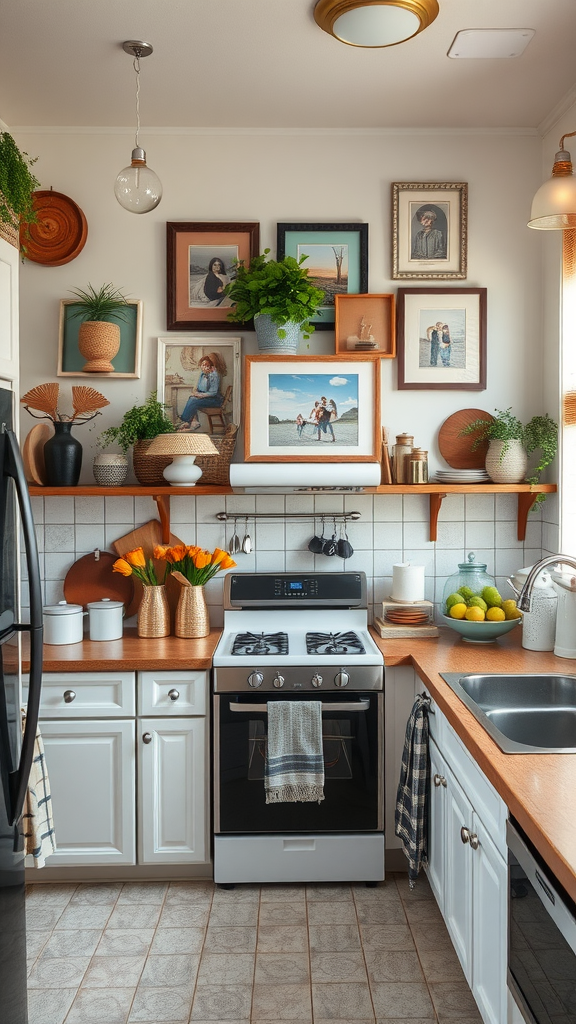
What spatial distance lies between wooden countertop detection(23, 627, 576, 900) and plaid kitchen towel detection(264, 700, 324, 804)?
1.04ft

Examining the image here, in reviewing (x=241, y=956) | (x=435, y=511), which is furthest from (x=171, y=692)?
(x=435, y=511)

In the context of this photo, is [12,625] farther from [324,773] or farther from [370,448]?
[370,448]

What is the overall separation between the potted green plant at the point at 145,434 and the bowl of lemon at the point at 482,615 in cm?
→ 123

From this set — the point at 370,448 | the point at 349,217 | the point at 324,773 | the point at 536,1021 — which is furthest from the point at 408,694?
the point at 349,217

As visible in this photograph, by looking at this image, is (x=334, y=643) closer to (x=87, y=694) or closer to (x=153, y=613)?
(x=153, y=613)

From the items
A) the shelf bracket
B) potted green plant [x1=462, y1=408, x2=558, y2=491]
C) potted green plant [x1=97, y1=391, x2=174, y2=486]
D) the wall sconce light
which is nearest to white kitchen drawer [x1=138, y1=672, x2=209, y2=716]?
potted green plant [x1=97, y1=391, x2=174, y2=486]

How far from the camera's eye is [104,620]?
10.3 feet

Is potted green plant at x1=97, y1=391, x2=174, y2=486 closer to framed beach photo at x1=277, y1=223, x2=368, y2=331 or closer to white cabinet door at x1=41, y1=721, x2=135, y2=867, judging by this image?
framed beach photo at x1=277, y1=223, x2=368, y2=331

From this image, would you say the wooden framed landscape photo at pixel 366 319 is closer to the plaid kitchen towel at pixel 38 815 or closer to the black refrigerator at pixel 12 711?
the black refrigerator at pixel 12 711

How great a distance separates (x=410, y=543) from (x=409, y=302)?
0.98 meters

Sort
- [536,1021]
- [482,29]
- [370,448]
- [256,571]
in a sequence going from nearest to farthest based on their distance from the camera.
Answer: [536,1021]
[482,29]
[370,448]
[256,571]

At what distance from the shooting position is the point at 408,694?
295 centimetres

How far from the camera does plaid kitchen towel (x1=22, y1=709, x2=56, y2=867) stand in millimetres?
2332

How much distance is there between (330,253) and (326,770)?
6.52 ft
